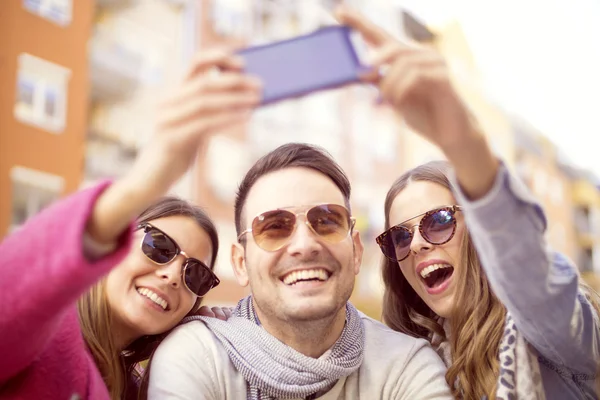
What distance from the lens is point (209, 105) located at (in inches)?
34.5

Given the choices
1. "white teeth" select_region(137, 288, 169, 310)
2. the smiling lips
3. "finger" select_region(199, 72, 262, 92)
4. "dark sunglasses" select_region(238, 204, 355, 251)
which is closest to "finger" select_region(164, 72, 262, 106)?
"finger" select_region(199, 72, 262, 92)

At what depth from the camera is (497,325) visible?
163cm

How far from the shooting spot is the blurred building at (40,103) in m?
7.04

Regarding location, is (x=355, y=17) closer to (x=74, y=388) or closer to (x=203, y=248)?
(x=74, y=388)

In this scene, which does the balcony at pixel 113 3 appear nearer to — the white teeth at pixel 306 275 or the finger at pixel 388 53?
the white teeth at pixel 306 275

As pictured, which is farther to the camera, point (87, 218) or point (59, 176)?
point (59, 176)

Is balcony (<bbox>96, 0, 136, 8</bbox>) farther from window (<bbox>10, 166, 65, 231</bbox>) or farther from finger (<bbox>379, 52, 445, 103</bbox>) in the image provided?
finger (<bbox>379, 52, 445, 103</bbox>)

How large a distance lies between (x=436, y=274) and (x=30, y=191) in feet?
21.4

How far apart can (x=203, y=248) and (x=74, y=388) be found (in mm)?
759

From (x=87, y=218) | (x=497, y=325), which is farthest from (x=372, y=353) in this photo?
(x=87, y=218)

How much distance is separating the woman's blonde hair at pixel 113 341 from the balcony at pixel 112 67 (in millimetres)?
7069

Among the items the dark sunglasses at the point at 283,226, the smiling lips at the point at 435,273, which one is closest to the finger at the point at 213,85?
the dark sunglasses at the point at 283,226

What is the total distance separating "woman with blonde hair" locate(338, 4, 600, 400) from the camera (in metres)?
0.95

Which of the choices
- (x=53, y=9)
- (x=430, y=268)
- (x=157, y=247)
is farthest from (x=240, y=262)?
(x=53, y=9)
